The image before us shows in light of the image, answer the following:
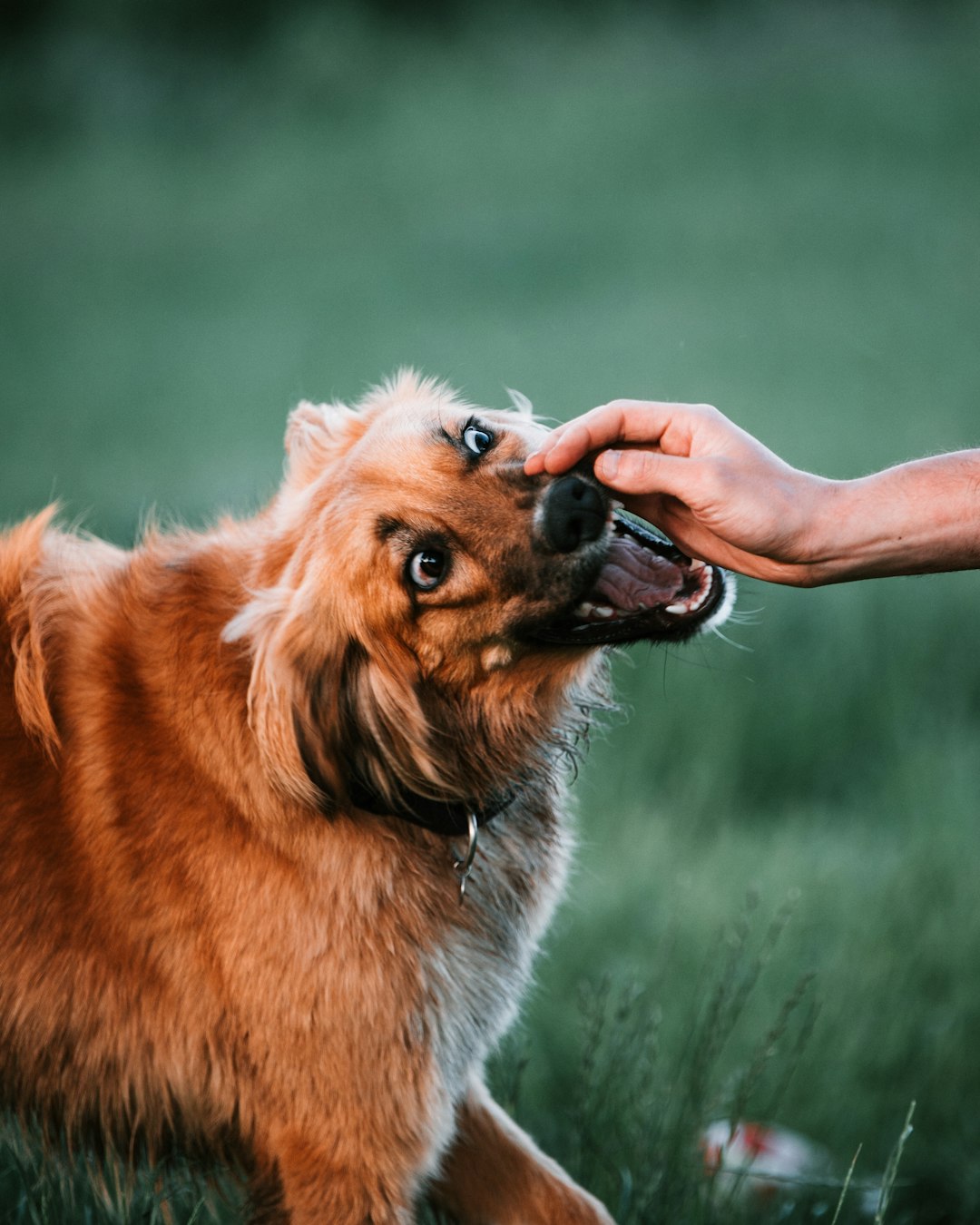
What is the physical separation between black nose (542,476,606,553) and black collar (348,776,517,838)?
62cm

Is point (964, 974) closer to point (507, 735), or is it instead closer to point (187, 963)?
point (507, 735)

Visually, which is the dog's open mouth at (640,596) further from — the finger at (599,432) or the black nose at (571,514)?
the finger at (599,432)

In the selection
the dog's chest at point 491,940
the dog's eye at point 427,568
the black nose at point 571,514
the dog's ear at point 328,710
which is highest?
the black nose at point 571,514

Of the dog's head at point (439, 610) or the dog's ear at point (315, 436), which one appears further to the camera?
the dog's ear at point (315, 436)

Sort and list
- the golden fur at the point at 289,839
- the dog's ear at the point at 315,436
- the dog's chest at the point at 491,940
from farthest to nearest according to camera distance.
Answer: the dog's ear at the point at 315,436
the dog's chest at the point at 491,940
the golden fur at the point at 289,839

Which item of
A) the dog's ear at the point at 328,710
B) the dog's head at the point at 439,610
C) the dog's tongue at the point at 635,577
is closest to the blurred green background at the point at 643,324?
the dog's tongue at the point at 635,577

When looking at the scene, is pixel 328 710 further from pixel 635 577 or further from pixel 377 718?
pixel 635 577

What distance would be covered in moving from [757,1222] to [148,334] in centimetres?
1547

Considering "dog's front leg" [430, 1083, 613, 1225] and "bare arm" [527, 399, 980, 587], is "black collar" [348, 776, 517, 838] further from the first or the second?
"bare arm" [527, 399, 980, 587]

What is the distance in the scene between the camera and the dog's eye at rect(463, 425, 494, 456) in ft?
8.46

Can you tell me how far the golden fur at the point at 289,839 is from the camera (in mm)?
2377

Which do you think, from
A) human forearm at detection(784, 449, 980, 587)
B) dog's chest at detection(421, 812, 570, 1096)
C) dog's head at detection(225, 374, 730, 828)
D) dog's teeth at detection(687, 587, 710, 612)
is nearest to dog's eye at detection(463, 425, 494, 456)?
dog's head at detection(225, 374, 730, 828)

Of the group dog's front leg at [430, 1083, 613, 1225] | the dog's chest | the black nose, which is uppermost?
the black nose

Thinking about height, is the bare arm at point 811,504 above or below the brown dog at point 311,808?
above
